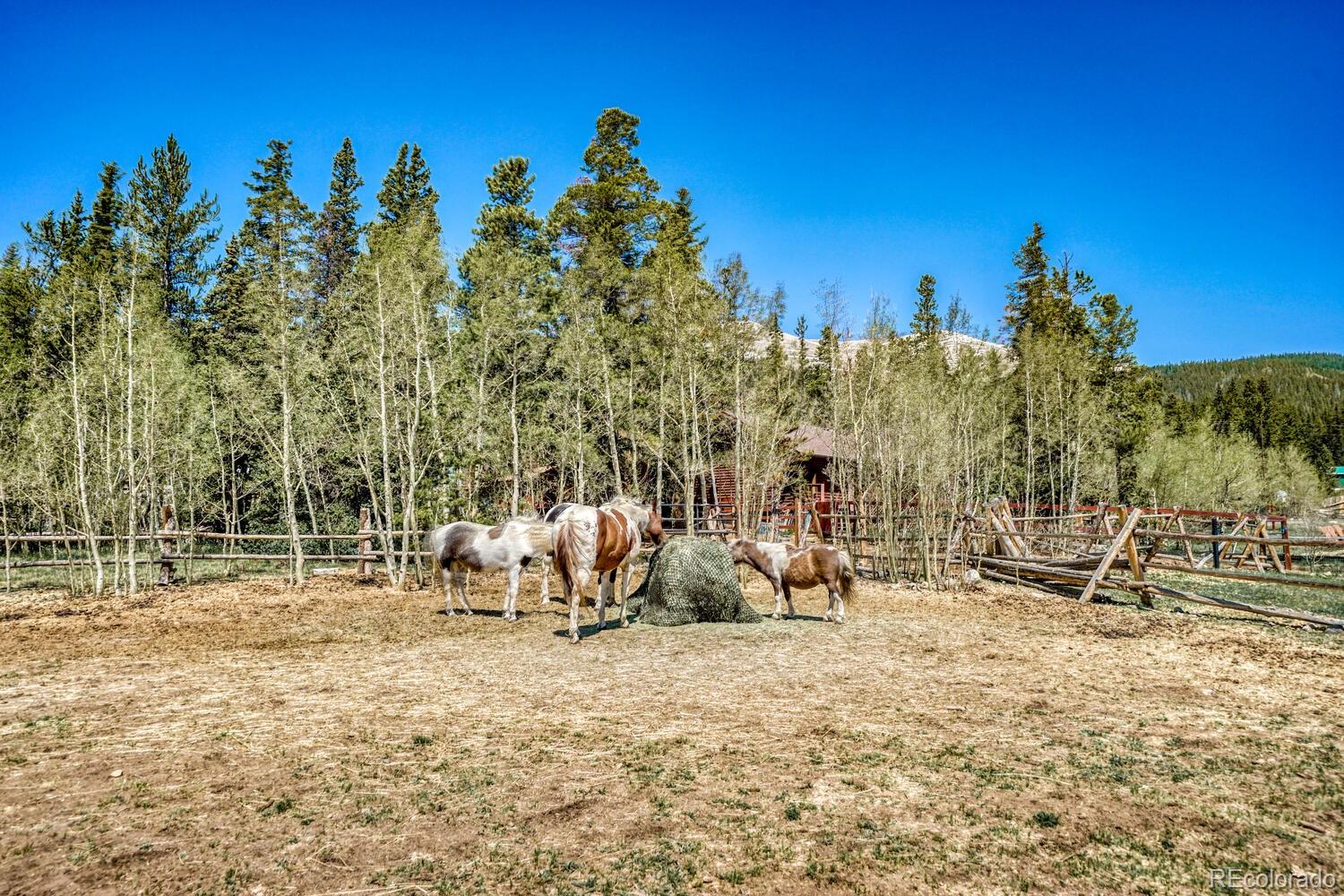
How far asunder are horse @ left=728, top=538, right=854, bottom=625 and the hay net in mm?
738

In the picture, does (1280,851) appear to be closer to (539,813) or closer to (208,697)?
(539,813)

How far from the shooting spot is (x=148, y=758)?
483 centimetres

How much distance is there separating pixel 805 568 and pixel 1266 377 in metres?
185

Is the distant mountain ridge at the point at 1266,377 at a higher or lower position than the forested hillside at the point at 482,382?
higher

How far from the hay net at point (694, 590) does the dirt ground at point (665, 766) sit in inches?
60.1

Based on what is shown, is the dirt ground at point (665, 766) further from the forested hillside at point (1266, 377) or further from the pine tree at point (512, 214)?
the forested hillside at point (1266, 377)

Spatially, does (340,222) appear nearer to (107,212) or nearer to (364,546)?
(107,212)

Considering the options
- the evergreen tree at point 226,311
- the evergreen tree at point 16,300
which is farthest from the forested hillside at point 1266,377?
the evergreen tree at point 16,300

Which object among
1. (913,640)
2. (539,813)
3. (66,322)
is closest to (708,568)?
(913,640)

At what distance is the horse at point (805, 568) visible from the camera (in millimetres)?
10781

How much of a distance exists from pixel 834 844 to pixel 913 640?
20.6 ft

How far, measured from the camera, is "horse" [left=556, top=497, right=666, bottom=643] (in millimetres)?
9398

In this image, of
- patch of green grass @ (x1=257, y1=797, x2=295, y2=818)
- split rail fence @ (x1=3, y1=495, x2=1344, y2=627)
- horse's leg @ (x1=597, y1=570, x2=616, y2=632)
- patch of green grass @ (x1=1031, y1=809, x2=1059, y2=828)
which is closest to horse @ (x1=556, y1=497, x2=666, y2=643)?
horse's leg @ (x1=597, y1=570, x2=616, y2=632)

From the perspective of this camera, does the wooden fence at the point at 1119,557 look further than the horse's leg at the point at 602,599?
Yes
